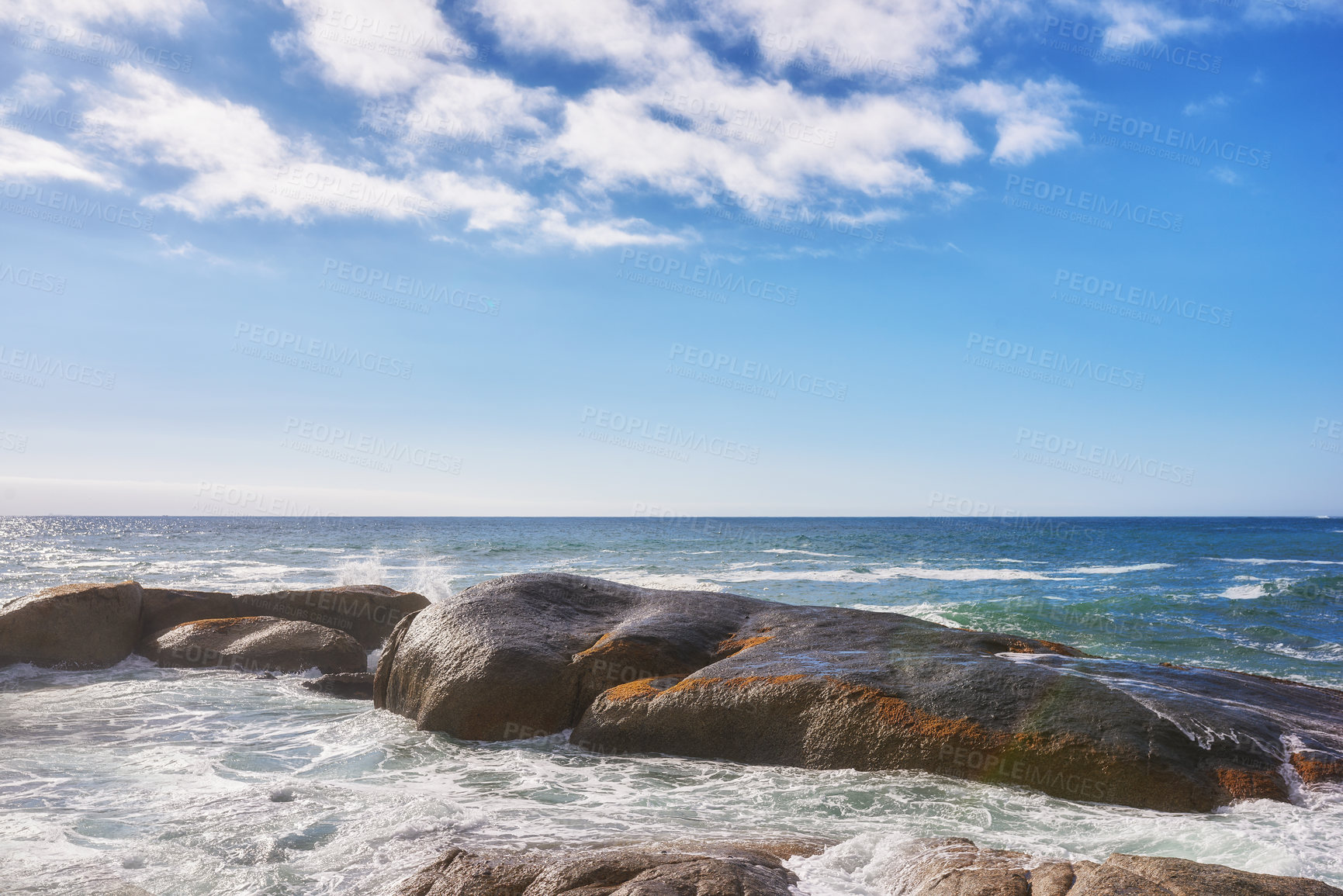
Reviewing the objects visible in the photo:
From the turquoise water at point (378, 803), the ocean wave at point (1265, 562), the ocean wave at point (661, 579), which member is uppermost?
the turquoise water at point (378, 803)

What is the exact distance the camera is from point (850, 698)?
6219 millimetres

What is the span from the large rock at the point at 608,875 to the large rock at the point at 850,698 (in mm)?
2425

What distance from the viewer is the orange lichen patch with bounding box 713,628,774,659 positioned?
7934 mm

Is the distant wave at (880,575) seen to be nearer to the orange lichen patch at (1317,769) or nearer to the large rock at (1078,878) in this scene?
the orange lichen patch at (1317,769)

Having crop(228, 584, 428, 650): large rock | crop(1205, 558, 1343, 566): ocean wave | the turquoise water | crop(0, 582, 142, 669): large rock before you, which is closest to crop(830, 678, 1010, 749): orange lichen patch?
the turquoise water

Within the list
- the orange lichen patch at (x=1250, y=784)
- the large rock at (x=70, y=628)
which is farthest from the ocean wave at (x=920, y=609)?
the large rock at (x=70, y=628)

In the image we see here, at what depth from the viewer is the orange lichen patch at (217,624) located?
37.9ft

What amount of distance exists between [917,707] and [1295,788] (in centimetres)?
243

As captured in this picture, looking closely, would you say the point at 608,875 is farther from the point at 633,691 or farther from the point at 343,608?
the point at 343,608

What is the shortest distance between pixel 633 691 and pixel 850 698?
1953 mm

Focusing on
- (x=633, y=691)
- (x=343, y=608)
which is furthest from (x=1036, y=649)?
(x=343, y=608)

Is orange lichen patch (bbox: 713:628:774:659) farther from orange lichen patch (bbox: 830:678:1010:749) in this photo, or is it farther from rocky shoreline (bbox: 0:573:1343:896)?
orange lichen patch (bbox: 830:678:1010:749)

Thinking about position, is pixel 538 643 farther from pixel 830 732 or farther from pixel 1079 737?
pixel 1079 737

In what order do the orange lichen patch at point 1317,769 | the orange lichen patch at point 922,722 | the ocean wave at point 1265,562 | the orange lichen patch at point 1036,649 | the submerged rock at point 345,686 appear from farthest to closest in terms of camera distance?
the ocean wave at point 1265,562 < the submerged rock at point 345,686 < the orange lichen patch at point 1036,649 < the orange lichen patch at point 922,722 < the orange lichen patch at point 1317,769
